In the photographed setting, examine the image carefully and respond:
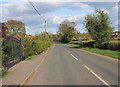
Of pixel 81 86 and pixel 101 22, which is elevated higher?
pixel 101 22

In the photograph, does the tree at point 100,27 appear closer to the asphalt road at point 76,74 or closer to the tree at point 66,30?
the asphalt road at point 76,74

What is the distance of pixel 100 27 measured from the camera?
65.9 metres

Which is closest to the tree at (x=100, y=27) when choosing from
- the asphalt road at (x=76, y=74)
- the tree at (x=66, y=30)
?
the asphalt road at (x=76, y=74)

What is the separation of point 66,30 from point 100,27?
77.8m

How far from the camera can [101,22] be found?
2601 inches

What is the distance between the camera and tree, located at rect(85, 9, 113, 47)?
6494 cm

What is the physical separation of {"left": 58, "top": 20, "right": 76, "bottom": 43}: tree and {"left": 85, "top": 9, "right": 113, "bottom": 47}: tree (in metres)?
71.5

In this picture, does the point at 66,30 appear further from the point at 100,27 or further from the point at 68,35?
the point at 100,27

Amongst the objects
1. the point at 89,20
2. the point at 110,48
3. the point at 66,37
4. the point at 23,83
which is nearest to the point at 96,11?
the point at 89,20

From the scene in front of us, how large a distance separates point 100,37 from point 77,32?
87103 millimetres

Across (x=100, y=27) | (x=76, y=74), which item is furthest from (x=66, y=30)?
(x=76, y=74)

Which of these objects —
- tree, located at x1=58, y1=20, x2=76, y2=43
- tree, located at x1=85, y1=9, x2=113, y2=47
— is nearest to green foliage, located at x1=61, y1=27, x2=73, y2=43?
tree, located at x1=58, y1=20, x2=76, y2=43

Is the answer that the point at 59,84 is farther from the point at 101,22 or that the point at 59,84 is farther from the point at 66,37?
the point at 66,37

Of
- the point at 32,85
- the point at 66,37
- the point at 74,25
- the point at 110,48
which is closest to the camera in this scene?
the point at 32,85
